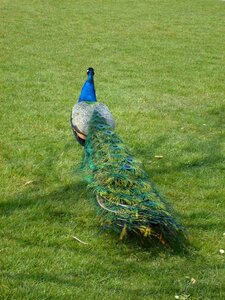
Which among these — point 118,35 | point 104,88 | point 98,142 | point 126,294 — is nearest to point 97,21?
point 118,35

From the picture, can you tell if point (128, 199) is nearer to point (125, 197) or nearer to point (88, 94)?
point (125, 197)

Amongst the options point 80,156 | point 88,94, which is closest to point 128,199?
point 80,156

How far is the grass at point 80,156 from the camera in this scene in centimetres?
351

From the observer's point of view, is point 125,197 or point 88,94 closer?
point 125,197

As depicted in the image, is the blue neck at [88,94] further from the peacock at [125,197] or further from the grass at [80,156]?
the peacock at [125,197]

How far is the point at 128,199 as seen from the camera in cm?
357

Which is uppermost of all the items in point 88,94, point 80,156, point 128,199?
point 88,94

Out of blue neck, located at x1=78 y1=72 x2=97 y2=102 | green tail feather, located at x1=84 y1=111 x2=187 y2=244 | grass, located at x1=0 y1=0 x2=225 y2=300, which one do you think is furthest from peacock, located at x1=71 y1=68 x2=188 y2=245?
blue neck, located at x1=78 y1=72 x2=97 y2=102

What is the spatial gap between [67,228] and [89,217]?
0.85ft

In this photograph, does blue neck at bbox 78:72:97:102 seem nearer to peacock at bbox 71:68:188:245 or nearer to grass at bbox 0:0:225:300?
grass at bbox 0:0:225:300

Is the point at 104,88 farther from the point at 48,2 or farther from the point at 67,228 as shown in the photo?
the point at 48,2

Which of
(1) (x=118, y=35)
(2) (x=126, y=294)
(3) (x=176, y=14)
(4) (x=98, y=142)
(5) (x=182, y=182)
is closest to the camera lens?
(2) (x=126, y=294)

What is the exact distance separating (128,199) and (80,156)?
2.10m

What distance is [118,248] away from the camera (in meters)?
3.80
